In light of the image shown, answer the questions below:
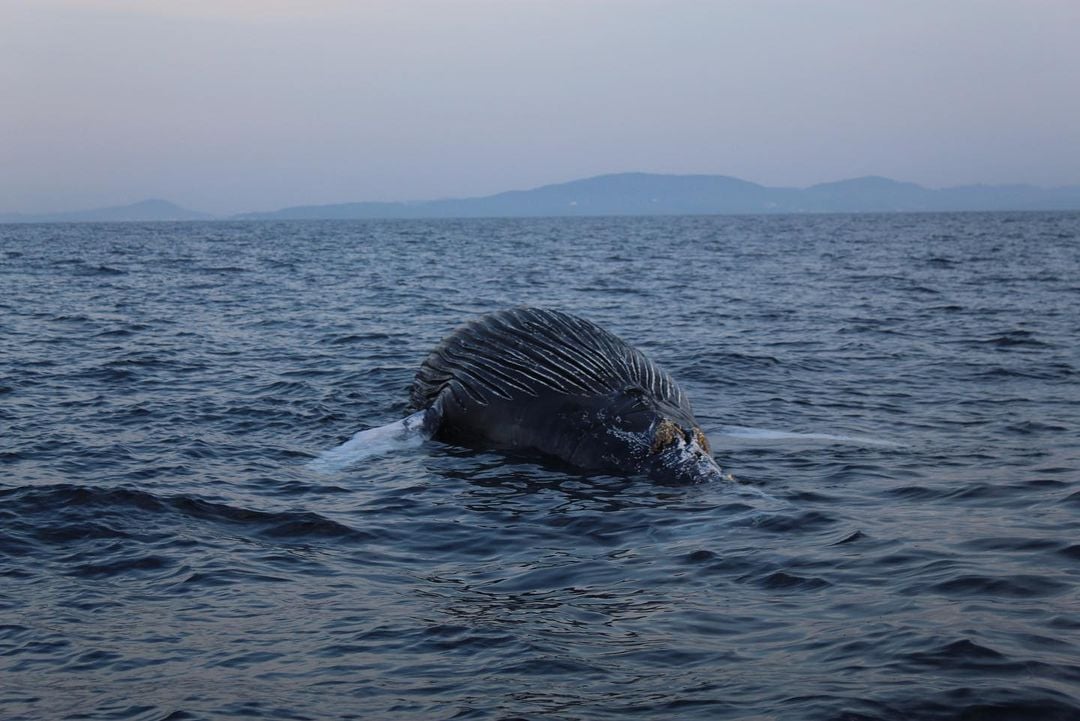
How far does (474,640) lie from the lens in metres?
6.94

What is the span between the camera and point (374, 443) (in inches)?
502

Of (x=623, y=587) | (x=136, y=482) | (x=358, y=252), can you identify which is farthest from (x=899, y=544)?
(x=358, y=252)

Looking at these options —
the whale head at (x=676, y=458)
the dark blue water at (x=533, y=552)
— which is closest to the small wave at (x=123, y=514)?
the dark blue water at (x=533, y=552)

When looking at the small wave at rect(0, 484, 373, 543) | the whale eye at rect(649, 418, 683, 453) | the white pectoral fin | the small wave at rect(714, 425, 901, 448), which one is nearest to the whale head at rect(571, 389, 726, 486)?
the whale eye at rect(649, 418, 683, 453)

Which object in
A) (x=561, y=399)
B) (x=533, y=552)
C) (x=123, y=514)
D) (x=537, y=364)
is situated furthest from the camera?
(x=537, y=364)

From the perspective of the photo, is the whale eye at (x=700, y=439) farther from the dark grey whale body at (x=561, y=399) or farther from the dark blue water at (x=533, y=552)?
Answer: the dark blue water at (x=533, y=552)

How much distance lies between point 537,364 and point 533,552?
11.3 feet

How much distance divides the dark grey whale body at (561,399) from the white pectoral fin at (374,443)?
0.78 feet

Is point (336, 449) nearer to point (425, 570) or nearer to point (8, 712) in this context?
point (425, 570)

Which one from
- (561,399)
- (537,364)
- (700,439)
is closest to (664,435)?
(700,439)

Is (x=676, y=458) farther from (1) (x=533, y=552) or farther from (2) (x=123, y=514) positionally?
(2) (x=123, y=514)

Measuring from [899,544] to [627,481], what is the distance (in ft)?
9.14

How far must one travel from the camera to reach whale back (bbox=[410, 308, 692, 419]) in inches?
462

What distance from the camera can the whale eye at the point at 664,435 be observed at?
1080 centimetres
